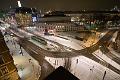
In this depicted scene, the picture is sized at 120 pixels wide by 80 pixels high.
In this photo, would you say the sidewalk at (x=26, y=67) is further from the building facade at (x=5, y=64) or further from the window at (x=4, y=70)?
the window at (x=4, y=70)

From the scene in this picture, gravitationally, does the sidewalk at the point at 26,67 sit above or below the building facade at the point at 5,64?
below

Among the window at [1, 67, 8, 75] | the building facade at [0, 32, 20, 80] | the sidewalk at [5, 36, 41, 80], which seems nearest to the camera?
the building facade at [0, 32, 20, 80]

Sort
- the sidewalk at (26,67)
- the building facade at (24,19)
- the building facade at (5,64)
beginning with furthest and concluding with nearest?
1. the building facade at (24,19)
2. the sidewalk at (26,67)
3. the building facade at (5,64)

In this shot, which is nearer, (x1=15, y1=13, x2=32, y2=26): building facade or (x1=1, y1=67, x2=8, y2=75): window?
(x1=1, y1=67, x2=8, y2=75): window

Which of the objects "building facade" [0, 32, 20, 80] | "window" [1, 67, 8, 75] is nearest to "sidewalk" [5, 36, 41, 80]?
"building facade" [0, 32, 20, 80]

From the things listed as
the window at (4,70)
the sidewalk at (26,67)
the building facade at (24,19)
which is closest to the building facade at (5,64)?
the window at (4,70)

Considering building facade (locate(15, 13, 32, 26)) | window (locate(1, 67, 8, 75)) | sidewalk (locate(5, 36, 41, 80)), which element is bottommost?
sidewalk (locate(5, 36, 41, 80))

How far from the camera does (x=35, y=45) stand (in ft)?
212

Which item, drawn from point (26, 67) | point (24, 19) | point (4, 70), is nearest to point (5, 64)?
point (4, 70)

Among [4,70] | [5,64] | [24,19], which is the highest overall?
[24,19]

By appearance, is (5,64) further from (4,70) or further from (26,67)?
(26,67)

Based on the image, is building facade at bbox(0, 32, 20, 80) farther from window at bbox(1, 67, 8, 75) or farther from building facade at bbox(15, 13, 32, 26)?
building facade at bbox(15, 13, 32, 26)

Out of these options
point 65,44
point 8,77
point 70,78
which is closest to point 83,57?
point 65,44

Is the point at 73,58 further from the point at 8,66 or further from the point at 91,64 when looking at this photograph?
the point at 8,66
